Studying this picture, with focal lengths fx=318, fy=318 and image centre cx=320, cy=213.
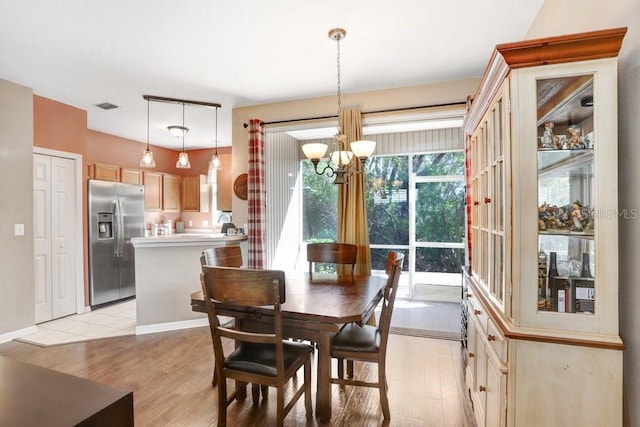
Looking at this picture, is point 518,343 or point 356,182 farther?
point 356,182

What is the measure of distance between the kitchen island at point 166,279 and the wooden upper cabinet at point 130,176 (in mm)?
2165

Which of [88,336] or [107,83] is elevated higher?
[107,83]

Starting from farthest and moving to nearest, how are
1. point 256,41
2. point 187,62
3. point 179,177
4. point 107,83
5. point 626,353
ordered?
1. point 179,177
2. point 107,83
3. point 187,62
4. point 256,41
5. point 626,353

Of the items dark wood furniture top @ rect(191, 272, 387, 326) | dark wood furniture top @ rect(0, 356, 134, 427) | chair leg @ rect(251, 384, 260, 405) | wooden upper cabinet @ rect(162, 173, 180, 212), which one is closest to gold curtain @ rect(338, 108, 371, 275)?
dark wood furniture top @ rect(191, 272, 387, 326)

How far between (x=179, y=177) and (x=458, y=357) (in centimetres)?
574

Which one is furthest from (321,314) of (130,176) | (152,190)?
(152,190)

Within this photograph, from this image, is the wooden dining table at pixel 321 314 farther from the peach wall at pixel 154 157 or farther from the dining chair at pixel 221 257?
the peach wall at pixel 154 157

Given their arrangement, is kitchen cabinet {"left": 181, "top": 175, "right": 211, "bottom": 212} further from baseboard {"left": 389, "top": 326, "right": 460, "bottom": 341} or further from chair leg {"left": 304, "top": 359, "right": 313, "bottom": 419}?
chair leg {"left": 304, "top": 359, "right": 313, "bottom": 419}

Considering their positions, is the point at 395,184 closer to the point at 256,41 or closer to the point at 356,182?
the point at 356,182

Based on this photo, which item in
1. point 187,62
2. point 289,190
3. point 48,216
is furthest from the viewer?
point 289,190

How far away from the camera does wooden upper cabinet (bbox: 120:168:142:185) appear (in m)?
5.15

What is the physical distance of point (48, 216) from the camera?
3893 mm

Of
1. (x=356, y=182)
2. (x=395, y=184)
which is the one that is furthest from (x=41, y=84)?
(x=395, y=184)

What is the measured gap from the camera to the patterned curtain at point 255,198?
154 inches
